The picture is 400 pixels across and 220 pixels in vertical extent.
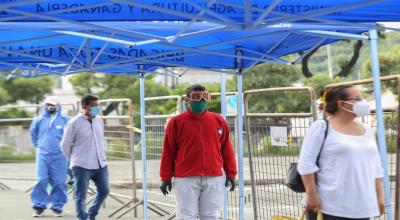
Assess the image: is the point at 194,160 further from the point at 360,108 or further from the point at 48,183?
the point at 48,183

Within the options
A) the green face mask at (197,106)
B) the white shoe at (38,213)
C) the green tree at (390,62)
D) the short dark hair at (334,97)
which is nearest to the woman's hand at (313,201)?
the short dark hair at (334,97)

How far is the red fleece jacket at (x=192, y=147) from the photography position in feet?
25.5

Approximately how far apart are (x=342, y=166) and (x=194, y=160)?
2565mm

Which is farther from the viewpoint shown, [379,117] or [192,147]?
[192,147]

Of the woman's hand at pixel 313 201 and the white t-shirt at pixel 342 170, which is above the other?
the white t-shirt at pixel 342 170

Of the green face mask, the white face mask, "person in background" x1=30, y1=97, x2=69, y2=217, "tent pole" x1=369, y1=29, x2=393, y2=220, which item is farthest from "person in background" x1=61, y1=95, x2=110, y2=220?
the white face mask

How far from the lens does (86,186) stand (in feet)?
33.8

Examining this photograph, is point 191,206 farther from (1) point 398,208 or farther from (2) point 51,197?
(2) point 51,197

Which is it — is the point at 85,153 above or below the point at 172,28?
below

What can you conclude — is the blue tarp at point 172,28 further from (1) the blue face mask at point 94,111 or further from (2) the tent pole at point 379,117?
(1) the blue face mask at point 94,111

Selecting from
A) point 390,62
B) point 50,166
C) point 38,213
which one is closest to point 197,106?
point 50,166

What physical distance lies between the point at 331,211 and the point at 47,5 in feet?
9.34

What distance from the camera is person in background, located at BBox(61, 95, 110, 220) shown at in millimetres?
10258

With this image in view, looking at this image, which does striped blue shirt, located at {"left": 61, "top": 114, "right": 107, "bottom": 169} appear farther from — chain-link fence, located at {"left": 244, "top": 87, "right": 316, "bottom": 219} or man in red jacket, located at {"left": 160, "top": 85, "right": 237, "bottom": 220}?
man in red jacket, located at {"left": 160, "top": 85, "right": 237, "bottom": 220}
